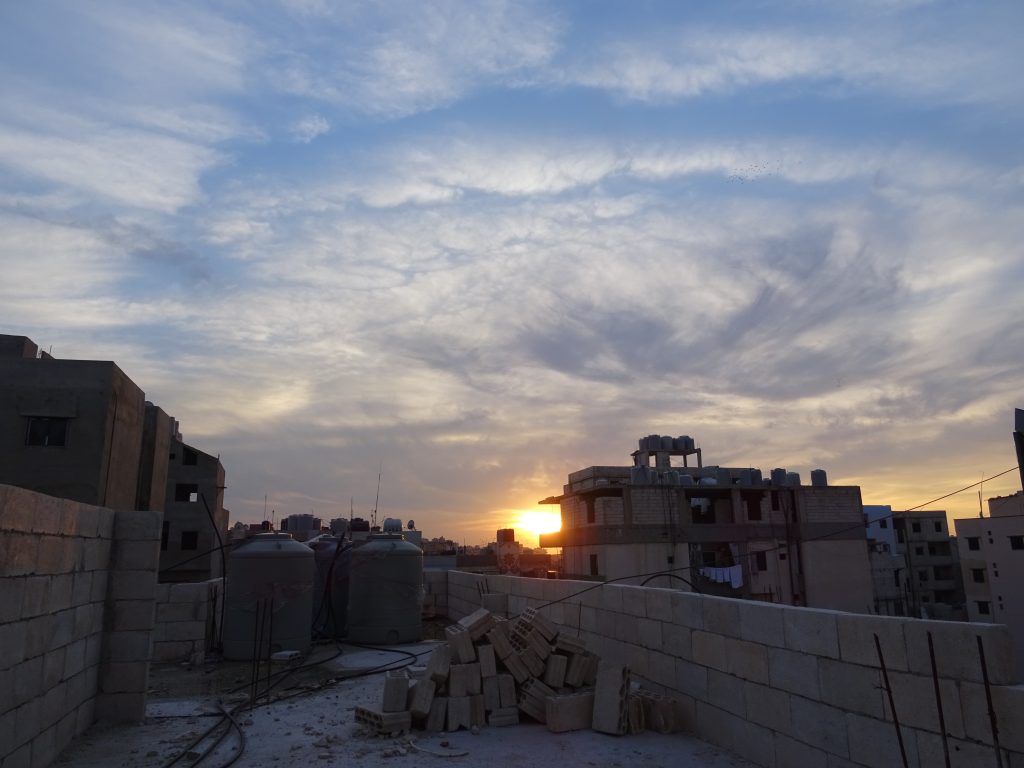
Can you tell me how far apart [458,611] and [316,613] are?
4.11m

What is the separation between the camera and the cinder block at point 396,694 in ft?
27.9

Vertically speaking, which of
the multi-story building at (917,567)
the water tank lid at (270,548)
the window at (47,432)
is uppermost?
the window at (47,432)

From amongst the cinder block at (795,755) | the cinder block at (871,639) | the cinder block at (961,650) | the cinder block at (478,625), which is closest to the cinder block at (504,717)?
the cinder block at (478,625)

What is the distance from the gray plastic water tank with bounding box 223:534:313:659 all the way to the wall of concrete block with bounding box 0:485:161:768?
5.41 metres

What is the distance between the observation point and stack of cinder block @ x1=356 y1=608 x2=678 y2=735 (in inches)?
323

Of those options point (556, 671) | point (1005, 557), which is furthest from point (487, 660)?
point (1005, 557)

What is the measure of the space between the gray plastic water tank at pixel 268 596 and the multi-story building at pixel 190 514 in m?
31.3

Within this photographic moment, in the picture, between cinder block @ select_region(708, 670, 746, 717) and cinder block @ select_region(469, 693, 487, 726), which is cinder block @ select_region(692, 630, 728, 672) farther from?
cinder block @ select_region(469, 693, 487, 726)

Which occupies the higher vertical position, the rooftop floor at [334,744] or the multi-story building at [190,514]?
the multi-story building at [190,514]

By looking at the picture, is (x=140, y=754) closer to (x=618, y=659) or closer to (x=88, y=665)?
(x=88, y=665)

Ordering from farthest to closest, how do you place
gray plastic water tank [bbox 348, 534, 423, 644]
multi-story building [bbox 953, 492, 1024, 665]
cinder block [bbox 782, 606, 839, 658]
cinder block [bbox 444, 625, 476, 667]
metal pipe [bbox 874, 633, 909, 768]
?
multi-story building [bbox 953, 492, 1024, 665] → gray plastic water tank [bbox 348, 534, 423, 644] → cinder block [bbox 444, 625, 476, 667] → cinder block [bbox 782, 606, 839, 658] → metal pipe [bbox 874, 633, 909, 768]

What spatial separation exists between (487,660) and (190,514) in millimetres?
42818

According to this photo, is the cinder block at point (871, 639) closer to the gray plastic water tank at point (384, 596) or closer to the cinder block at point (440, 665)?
the cinder block at point (440, 665)

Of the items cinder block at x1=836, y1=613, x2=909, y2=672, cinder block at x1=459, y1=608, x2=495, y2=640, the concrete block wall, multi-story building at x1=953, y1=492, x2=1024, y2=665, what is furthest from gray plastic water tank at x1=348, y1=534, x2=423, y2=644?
multi-story building at x1=953, y1=492, x2=1024, y2=665
